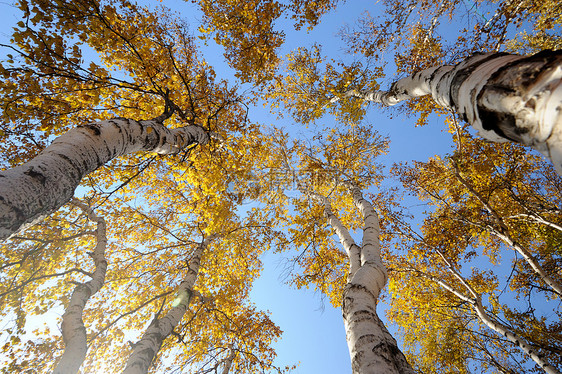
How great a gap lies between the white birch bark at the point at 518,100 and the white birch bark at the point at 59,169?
2826 millimetres

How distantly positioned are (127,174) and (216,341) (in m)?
6.06

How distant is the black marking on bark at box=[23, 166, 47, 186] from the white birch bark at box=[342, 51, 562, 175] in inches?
115

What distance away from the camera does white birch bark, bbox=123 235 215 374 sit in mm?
3379

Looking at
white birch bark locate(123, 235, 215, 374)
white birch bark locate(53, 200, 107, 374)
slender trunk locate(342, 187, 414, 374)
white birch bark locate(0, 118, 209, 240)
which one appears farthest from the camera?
white birch bark locate(53, 200, 107, 374)

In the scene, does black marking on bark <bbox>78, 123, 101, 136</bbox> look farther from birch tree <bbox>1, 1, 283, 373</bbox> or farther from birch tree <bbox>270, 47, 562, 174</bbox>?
birch tree <bbox>270, 47, 562, 174</bbox>

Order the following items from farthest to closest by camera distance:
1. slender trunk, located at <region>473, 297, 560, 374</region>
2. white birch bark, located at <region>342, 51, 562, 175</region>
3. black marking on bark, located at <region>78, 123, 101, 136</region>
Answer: slender trunk, located at <region>473, 297, 560, 374</region>
black marking on bark, located at <region>78, 123, 101, 136</region>
white birch bark, located at <region>342, 51, 562, 175</region>

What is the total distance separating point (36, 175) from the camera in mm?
1660

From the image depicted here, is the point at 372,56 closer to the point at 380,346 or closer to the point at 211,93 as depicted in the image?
the point at 211,93

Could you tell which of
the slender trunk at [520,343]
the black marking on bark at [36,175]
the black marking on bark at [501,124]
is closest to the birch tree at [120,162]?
the black marking on bark at [36,175]

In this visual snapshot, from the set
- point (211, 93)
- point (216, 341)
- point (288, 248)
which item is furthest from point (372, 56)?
point (216, 341)

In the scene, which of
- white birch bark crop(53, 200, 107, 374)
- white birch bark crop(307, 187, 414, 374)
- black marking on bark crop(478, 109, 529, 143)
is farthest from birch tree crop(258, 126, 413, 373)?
white birch bark crop(53, 200, 107, 374)

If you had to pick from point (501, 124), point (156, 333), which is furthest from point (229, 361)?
point (501, 124)

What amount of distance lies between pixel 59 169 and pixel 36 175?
0.18 metres

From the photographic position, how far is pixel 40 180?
5.48 ft
